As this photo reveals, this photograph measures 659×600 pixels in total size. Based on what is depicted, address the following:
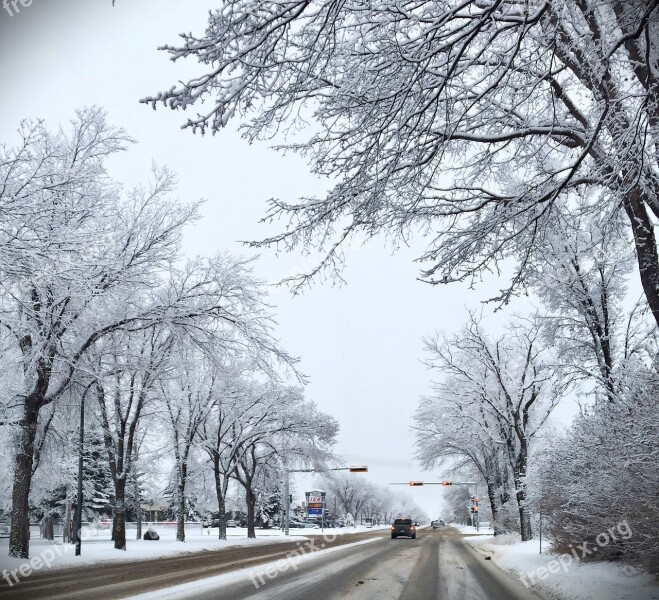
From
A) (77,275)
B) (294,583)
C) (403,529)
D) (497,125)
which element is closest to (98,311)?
(77,275)

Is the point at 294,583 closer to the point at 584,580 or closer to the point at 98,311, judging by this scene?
the point at 584,580

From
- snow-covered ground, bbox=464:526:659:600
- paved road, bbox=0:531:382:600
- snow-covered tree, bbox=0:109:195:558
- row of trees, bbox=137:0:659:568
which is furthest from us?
snow-covered tree, bbox=0:109:195:558

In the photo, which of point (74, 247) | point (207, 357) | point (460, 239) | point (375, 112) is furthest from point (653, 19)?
point (207, 357)

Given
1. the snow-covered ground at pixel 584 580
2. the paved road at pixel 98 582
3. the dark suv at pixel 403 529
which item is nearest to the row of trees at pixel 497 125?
the snow-covered ground at pixel 584 580

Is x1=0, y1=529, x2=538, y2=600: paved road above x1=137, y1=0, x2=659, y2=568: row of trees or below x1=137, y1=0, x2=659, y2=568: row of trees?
below

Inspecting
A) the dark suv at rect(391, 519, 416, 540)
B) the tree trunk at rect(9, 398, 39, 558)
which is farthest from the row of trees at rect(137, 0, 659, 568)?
the dark suv at rect(391, 519, 416, 540)

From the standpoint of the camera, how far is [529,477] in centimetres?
1889

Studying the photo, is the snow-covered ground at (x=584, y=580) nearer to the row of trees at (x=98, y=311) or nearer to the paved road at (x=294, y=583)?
the paved road at (x=294, y=583)

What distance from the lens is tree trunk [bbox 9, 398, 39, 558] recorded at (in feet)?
56.1

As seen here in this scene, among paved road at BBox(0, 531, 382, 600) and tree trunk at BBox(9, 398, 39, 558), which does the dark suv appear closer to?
paved road at BBox(0, 531, 382, 600)

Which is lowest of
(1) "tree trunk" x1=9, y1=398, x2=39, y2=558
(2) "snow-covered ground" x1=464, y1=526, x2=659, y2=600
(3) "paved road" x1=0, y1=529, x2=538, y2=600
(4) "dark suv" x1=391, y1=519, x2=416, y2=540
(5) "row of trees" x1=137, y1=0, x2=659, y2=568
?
(4) "dark suv" x1=391, y1=519, x2=416, y2=540

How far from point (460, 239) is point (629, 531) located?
4.92 metres

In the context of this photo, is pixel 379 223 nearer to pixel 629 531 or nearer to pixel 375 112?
pixel 375 112

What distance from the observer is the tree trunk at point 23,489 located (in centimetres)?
1709
